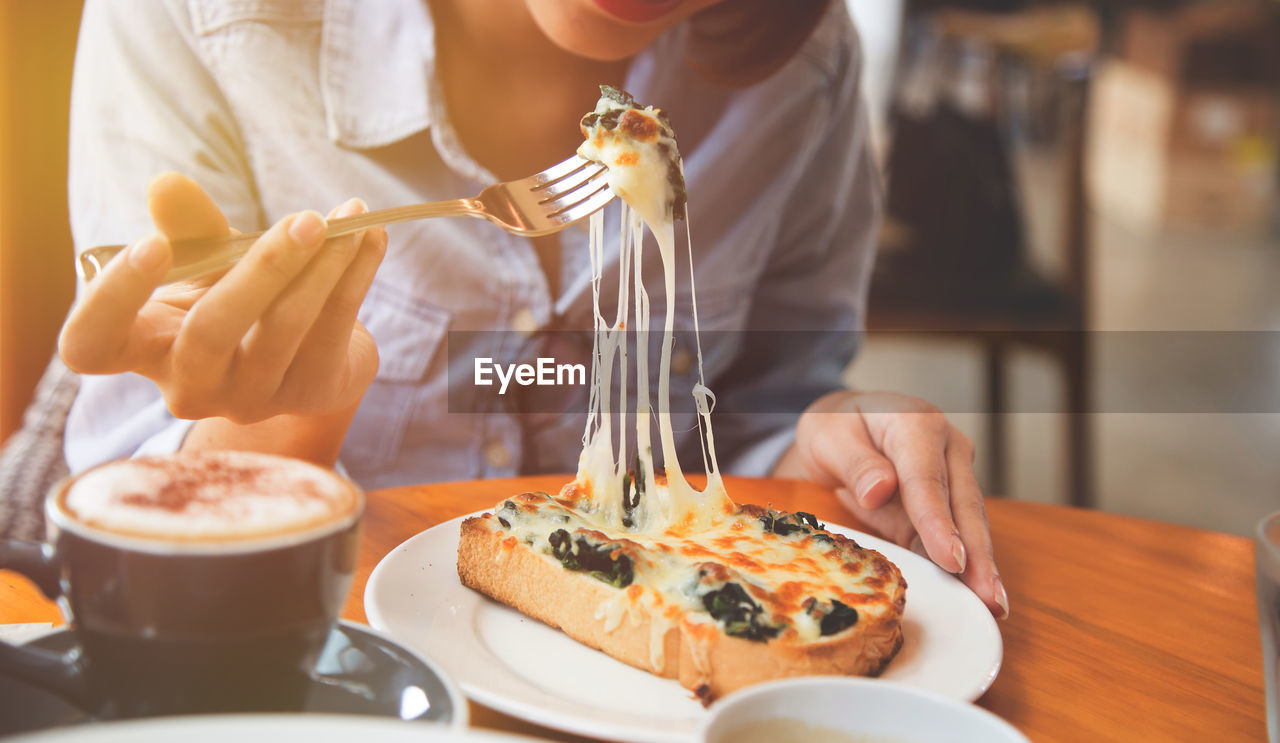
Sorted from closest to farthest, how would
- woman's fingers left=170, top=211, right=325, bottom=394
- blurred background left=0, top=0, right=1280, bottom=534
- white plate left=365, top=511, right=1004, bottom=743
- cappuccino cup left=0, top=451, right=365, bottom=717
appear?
cappuccino cup left=0, top=451, right=365, bottom=717 < white plate left=365, top=511, right=1004, bottom=743 < woman's fingers left=170, top=211, right=325, bottom=394 < blurred background left=0, top=0, right=1280, bottom=534

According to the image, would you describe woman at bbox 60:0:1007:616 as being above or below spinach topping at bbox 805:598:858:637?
above

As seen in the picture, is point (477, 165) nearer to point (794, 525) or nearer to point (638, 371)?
point (638, 371)

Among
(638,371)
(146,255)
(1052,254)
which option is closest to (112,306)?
(146,255)

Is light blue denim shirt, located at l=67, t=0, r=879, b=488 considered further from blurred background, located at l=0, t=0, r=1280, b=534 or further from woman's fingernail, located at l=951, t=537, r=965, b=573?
woman's fingernail, located at l=951, t=537, r=965, b=573

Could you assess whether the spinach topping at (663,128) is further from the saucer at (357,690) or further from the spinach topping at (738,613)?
the saucer at (357,690)

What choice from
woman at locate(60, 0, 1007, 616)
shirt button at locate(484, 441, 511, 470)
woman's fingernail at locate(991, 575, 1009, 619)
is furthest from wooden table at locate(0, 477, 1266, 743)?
shirt button at locate(484, 441, 511, 470)

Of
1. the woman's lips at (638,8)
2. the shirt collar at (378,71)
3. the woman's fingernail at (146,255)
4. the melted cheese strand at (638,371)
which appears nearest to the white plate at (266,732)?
the woman's fingernail at (146,255)

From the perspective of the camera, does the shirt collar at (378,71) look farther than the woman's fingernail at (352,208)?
Yes

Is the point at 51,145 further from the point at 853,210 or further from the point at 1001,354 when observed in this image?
the point at 1001,354
